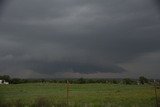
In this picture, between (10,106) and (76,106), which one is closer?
(10,106)

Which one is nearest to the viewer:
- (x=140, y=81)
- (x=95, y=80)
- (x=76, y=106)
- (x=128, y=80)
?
(x=76, y=106)

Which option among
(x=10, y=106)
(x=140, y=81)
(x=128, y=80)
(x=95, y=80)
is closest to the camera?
(x=10, y=106)

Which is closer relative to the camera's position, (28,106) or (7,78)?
(28,106)

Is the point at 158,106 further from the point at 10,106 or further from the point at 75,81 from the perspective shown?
the point at 75,81

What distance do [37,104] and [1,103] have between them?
7.33 feet

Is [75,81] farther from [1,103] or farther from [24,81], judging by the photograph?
[1,103]

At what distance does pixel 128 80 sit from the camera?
106 metres

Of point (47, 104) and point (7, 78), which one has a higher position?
point (7, 78)

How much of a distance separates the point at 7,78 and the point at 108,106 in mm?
92156

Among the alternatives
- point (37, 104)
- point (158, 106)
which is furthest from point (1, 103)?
point (158, 106)

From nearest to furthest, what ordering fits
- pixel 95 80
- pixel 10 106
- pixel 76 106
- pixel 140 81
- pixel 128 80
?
pixel 10 106 → pixel 76 106 → pixel 140 81 → pixel 128 80 → pixel 95 80

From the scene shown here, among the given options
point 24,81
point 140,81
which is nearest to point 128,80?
point 140,81

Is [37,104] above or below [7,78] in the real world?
below

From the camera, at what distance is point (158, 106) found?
20359mm
